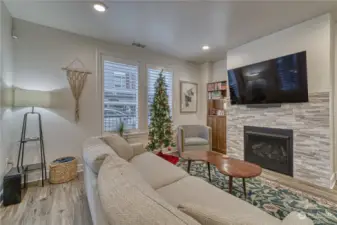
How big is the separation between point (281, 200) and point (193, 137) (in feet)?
7.99

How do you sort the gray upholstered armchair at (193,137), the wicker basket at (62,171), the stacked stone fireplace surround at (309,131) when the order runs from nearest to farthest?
the stacked stone fireplace surround at (309,131) < the wicker basket at (62,171) < the gray upholstered armchair at (193,137)

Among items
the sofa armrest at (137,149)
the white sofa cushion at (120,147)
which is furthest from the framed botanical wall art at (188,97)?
the white sofa cushion at (120,147)

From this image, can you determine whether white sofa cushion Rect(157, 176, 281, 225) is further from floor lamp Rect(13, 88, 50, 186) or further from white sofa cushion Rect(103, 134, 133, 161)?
floor lamp Rect(13, 88, 50, 186)

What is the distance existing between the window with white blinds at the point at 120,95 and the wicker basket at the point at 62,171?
0.98m

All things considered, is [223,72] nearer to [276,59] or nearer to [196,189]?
[276,59]

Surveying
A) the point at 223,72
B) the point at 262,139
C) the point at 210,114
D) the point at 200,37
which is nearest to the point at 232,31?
the point at 200,37

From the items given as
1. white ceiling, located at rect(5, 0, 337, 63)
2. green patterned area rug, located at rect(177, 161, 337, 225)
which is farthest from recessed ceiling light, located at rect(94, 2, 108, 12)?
green patterned area rug, located at rect(177, 161, 337, 225)

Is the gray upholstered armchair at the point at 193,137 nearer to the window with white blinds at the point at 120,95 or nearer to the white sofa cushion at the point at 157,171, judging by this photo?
the window with white blinds at the point at 120,95

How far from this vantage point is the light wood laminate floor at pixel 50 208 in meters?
1.84

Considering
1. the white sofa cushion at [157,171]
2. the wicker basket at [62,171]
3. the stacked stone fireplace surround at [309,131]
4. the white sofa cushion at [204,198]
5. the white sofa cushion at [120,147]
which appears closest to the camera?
the white sofa cushion at [204,198]

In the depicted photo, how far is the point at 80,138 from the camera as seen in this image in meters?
3.30

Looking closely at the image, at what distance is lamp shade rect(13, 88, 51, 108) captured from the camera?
2451 mm

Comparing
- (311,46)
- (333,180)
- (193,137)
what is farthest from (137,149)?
(311,46)

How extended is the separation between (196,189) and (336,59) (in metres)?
3.33
